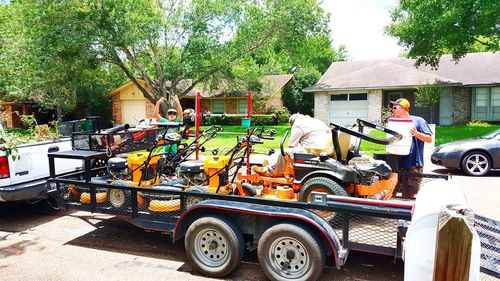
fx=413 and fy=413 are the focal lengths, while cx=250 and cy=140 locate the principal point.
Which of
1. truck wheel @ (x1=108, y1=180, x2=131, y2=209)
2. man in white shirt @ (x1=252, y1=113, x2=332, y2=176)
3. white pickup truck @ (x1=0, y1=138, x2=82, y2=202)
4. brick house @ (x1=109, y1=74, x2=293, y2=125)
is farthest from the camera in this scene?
brick house @ (x1=109, y1=74, x2=293, y2=125)

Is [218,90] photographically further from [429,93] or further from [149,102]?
[429,93]

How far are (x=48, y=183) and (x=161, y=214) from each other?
80.6 inches

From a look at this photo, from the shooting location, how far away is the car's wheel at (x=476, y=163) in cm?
993

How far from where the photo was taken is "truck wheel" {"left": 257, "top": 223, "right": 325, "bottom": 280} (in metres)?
3.92

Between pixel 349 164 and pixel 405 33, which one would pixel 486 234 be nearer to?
pixel 349 164

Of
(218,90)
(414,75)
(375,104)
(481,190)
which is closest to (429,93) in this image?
(414,75)

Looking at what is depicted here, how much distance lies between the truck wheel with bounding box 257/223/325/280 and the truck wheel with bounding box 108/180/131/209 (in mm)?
1968

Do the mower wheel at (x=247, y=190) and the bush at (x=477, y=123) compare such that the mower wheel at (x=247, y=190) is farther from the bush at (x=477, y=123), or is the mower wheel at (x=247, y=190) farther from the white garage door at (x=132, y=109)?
the white garage door at (x=132, y=109)

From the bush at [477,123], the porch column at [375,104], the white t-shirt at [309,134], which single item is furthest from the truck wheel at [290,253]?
the bush at [477,123]

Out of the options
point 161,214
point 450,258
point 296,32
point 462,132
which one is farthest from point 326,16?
point 450,258

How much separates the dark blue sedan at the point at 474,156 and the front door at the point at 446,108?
1400cm

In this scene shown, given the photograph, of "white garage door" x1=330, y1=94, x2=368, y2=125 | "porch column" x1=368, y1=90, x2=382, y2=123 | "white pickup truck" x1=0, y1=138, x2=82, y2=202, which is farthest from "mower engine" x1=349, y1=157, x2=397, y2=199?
"white garage door" x1=330, y1=94, x2=368, y2=125

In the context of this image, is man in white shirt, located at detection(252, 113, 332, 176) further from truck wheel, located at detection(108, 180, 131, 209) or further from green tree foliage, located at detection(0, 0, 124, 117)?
green tree foliage, located at detection(0, 0, 124, 117)

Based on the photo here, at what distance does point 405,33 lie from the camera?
17.8 metres
